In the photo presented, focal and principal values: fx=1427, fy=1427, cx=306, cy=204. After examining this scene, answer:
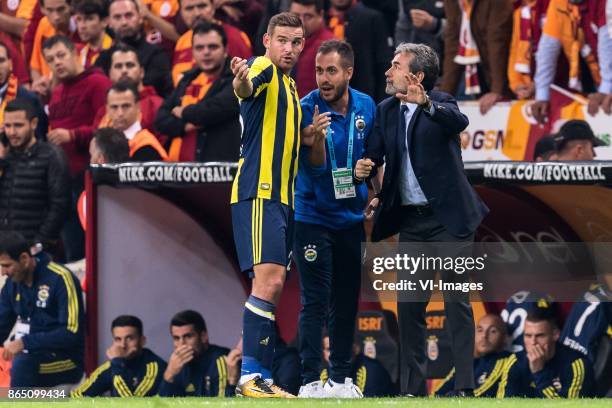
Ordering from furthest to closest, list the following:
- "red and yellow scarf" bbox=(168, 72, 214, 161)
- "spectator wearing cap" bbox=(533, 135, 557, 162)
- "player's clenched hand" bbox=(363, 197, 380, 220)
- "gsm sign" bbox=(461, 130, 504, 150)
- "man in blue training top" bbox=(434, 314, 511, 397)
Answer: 1. "red and yellow scarf" bbox=(168, 72, 214, 161)
2. "gsm sign" bbox=(461, 130, 504, 150)
3. "spectator wearing cap" bbox=(533, 135, 557, 162)
4. "man in blue training top" bbox=(434, 314, 511, 397)
5. "player's clenched hand" bbox=(363, 197, 380, 220)

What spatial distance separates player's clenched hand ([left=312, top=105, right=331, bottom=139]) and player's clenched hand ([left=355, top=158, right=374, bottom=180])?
247mm

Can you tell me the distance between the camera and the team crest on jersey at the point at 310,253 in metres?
7.79

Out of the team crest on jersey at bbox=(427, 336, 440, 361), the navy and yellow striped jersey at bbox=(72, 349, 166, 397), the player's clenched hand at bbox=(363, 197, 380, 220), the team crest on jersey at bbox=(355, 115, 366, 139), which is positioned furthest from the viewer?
the navy and yellow striped jersey at bbox=(72, 349, 166, 397)

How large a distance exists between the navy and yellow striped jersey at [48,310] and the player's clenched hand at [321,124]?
3.33 metres

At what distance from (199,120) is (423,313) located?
413 cm

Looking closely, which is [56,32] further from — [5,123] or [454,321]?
[454,321]

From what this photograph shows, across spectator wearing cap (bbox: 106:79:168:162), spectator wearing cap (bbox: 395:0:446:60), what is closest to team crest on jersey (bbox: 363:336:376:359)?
spectator wearing cap (bbox: 106:79:168:162)

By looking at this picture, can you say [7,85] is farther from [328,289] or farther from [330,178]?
[328,289]

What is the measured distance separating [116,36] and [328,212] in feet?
18.6

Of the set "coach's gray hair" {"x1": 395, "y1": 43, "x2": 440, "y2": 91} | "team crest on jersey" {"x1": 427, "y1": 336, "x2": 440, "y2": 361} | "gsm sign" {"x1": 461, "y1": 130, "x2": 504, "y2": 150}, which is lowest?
"team crest on jersey" {"x1": 427, "y1": 336, "x2": 440, "y2": 361}

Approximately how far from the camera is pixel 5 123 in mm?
11984

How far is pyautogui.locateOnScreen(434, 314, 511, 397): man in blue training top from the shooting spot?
30.0 ft

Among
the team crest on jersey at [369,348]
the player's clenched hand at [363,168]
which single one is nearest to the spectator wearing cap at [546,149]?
the team crest on jersey at [369,348]

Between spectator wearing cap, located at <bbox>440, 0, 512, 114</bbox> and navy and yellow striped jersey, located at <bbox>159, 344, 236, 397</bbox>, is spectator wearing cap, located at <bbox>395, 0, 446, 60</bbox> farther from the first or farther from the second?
navy and yellow striped jersey, located at <bbox>159, 344, 236, 397</bbox>
